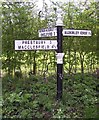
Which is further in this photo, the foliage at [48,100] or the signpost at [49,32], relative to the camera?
the signpost at [49,32]

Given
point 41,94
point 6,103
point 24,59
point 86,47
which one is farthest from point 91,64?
point 6,103

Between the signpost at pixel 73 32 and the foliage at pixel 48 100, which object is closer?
the foliage at pixel 48 100

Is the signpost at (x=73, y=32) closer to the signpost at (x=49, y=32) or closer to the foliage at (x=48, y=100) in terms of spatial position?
the signpost at (x=49, y=32)

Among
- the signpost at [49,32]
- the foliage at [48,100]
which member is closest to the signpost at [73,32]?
the signpost at [49,32]

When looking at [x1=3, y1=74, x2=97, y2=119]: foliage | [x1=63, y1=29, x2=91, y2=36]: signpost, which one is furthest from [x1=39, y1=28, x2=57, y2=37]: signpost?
[x1=3, y1=74, x2=97, y2=119]: foliage

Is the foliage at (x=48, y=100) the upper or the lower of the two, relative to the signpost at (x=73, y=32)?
lower

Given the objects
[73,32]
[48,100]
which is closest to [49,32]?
[73,32]

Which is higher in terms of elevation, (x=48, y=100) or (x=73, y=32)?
(x=73, y=32)

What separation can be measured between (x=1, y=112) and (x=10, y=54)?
242 cm

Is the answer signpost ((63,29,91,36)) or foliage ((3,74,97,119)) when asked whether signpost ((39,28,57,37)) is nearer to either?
signpost ((63,29,91,36))

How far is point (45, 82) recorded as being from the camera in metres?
6.04

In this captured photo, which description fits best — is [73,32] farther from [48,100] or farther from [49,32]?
[48,100]

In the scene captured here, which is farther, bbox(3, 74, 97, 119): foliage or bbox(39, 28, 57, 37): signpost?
bbox(39, 28, 57, 37): signpost

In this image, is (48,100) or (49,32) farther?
(49,32)
